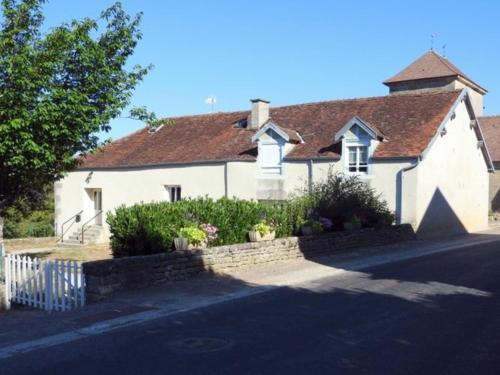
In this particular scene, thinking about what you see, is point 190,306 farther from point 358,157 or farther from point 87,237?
point 87,237

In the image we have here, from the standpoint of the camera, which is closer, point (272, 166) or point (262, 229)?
point (262, 229)

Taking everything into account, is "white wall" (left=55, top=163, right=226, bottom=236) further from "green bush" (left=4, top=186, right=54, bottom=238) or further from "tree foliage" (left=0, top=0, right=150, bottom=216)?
"tree foliage" (left=0, top=0, right=150, bottom=216)

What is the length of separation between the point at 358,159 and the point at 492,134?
23.0 metres

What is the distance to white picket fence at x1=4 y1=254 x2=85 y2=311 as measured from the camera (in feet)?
31.5

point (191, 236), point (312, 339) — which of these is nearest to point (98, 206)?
point (191, 236)

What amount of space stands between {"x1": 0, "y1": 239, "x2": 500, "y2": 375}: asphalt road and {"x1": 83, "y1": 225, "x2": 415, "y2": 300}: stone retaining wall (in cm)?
210

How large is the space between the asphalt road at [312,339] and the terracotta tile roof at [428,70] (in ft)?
128

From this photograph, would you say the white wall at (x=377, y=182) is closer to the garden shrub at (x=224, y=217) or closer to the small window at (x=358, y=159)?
the small window at (x=358, y=159)

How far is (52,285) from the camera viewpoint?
9680 millimetres

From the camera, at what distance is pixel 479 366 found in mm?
5863

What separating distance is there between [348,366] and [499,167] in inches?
1478

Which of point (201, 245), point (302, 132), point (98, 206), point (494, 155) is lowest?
point (201, 245)

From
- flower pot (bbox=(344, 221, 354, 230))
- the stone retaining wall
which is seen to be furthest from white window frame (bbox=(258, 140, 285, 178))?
flower pot (bbox=(344, 221, 354, 230))

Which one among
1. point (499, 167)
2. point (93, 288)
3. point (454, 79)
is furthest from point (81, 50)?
point (454, 79)
